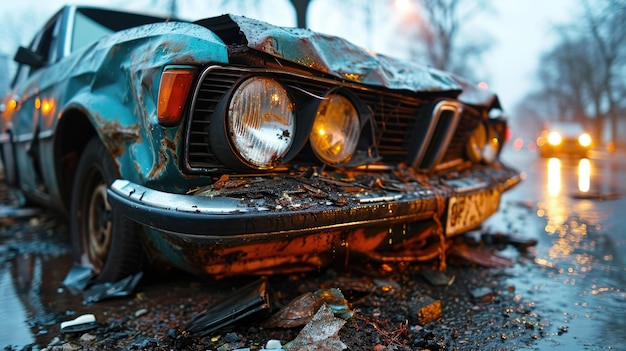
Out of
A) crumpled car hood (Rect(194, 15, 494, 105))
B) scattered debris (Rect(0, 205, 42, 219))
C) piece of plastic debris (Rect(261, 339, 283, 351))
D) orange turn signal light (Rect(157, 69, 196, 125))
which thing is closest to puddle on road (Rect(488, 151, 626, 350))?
piece of plastic debris (Rect(261, 339, 283, 351))

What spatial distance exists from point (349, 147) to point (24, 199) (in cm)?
442

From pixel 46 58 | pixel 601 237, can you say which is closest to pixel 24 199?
pixel 46 58

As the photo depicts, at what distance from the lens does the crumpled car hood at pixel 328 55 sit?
1617mm

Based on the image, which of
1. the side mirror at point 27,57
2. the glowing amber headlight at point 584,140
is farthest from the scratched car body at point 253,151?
the glowing amber headlight at point 584,140

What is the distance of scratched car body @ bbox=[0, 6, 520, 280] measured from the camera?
5.09ft

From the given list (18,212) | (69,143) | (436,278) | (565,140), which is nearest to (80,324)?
(69,143)

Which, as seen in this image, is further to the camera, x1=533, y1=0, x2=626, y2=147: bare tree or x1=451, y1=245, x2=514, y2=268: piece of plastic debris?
x1=533, y1=0, x2=626, y2=147: bare tree

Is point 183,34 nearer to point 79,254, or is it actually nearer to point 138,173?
point 138,173

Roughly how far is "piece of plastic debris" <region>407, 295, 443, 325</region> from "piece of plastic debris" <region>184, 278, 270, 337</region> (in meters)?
0.62

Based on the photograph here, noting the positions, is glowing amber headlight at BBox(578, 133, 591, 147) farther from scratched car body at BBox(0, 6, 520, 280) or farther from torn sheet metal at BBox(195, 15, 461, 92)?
torn sheet metal at BBox(195, 15, 461, 92)

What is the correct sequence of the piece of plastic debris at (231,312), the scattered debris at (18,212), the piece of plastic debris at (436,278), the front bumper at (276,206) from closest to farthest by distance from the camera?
the front bumper at (276,206), the piece of plastic debris at (231,312), the piece of plastic debris at (436,278), the scattered debris at (18,212)

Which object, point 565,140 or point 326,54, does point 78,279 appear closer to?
point 326,54

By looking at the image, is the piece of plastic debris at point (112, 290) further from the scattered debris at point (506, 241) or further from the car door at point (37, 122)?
the scattered debris at point (506, 241)

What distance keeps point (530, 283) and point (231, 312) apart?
163 centimetres
